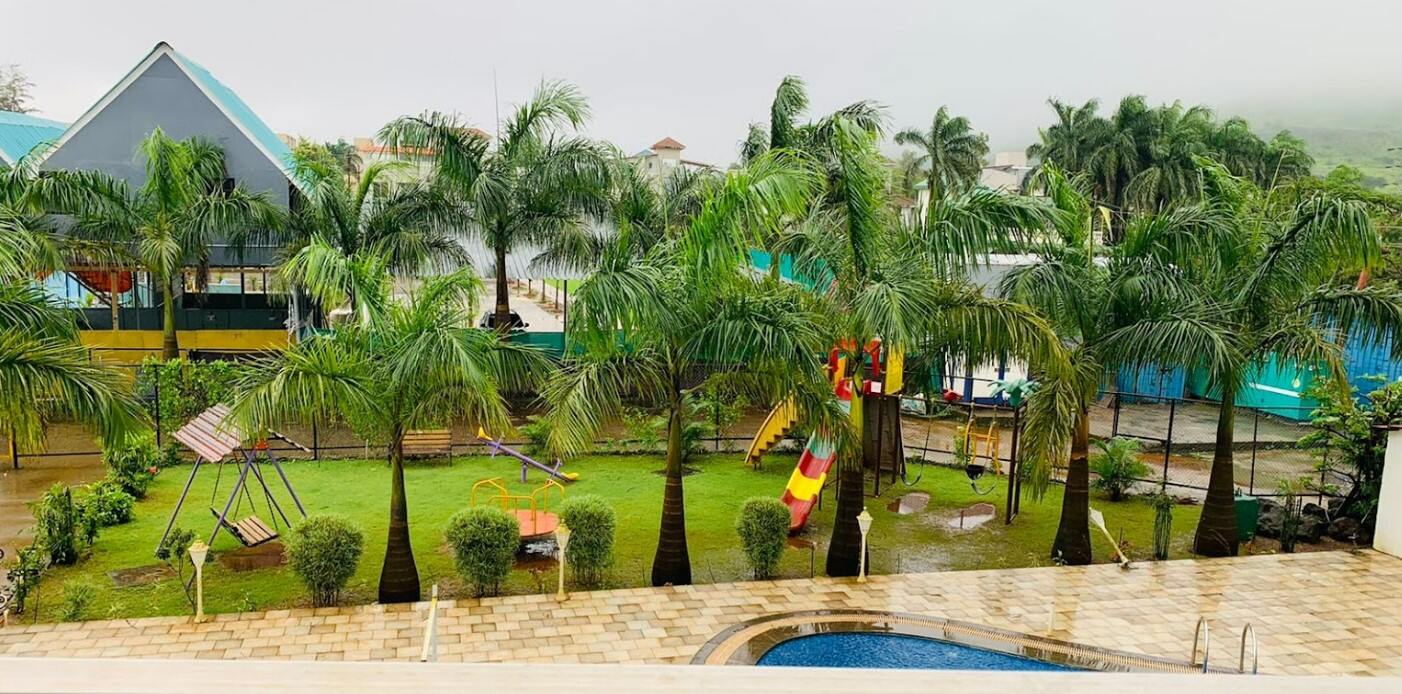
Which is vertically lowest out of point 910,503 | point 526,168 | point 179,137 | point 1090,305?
point 910,503

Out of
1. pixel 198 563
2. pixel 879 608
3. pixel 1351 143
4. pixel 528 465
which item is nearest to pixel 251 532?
pixel 198 563

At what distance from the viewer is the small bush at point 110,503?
41.4 ft

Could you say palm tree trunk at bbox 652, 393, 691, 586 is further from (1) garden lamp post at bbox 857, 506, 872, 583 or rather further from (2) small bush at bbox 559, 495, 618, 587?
(1) garden lamp post at bbox 857, 506, 872, 583

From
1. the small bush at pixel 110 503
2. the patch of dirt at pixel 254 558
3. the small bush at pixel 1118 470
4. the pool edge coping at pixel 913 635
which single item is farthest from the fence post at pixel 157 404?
the small bush at pixel 1118 470

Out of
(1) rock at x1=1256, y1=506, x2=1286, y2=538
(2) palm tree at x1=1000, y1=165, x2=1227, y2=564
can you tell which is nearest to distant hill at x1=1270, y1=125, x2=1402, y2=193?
(1) rock at x1=1256, y1=506, x2=1286, y2=538

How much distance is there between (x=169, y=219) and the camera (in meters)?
19.3

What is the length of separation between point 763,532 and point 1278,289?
6838 millimetres

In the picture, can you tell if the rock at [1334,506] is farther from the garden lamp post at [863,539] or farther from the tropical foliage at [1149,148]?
the tropical foliage at [1149,148]

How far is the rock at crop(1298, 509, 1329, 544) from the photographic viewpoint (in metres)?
13.3

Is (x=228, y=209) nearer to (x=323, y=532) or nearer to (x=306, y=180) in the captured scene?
(x=306, y=180)

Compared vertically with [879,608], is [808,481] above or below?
above

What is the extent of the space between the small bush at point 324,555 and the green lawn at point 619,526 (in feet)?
1.18

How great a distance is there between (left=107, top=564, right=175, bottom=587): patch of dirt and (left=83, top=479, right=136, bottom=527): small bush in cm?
157

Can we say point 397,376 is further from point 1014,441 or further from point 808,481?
point 1014,441
